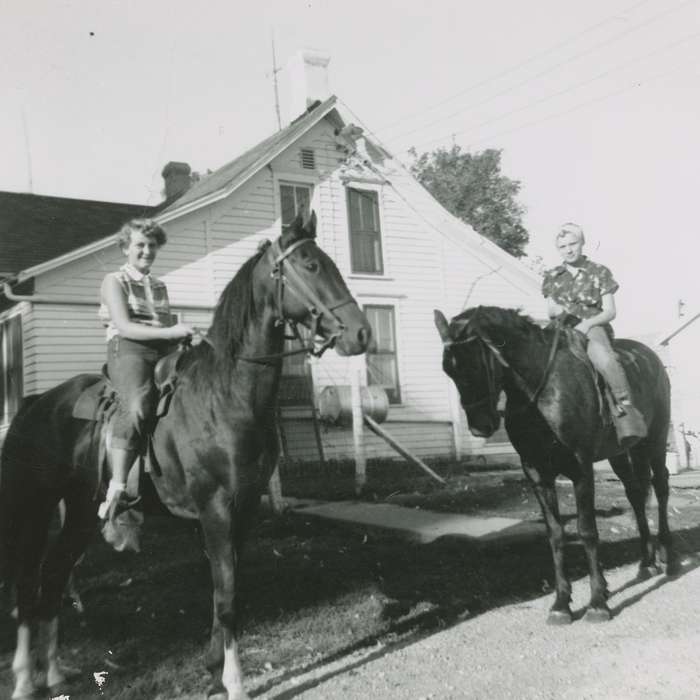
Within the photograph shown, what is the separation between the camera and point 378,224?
19.0 metres

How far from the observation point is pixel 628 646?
197 inches

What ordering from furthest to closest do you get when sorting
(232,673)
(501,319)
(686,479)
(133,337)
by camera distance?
(686,479), (501,319), (133,337), (232,673)

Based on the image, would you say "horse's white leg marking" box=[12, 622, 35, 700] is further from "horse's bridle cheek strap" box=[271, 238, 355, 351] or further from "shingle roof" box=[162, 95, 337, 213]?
"shingle roof" box=[162, 95, 337, 213]

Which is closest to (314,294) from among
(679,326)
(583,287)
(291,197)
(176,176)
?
Result: (583,287)

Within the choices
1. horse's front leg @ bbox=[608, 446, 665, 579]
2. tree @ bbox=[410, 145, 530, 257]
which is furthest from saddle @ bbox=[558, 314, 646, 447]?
tree @ bbox=[410, 145, 530, 257]

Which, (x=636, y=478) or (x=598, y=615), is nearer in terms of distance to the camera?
(x=598, y=615)

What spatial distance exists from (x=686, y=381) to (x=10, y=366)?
16.0 metres

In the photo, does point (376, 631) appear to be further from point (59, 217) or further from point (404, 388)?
point (59, 217)

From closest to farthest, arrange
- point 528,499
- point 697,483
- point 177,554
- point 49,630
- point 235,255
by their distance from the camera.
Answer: point 49,630, point 177,554, point 528,499, point 697,483, point 235,255

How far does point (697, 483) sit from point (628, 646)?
9649 mm

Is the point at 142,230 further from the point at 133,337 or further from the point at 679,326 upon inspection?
the point at 679,326

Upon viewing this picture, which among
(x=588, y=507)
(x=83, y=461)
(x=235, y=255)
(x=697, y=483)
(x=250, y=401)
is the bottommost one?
(x=697, y=483)

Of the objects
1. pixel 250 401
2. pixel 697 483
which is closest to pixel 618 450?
pixel 250 401

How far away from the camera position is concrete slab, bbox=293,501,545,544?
8.21 metres
